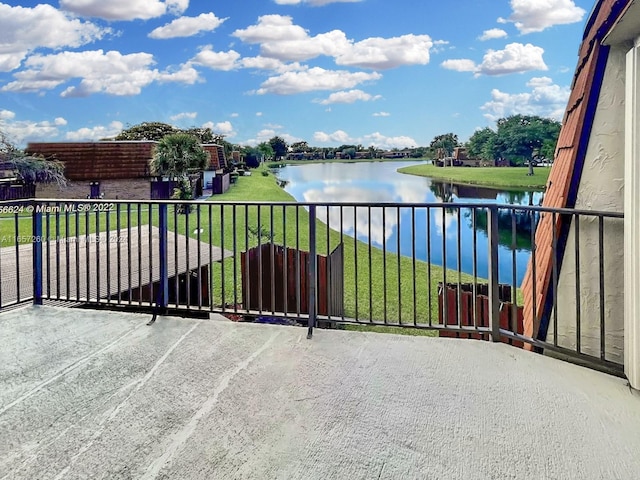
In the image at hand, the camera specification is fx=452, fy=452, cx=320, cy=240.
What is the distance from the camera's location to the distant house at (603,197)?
1.78 metres

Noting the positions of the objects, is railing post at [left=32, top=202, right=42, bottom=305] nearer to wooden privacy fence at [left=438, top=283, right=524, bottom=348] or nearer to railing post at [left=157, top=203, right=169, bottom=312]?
railing post at [left=157, top=203, right=169, bottom=312]

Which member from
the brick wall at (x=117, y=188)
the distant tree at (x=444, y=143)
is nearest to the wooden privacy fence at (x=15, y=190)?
the brick wall at (x=117, y=188)

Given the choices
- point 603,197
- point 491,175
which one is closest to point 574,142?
point 603,197

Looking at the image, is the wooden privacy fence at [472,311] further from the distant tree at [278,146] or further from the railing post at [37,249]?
the distant tree at [278,146]

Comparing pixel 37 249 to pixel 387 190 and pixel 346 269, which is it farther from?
pixel 387 190

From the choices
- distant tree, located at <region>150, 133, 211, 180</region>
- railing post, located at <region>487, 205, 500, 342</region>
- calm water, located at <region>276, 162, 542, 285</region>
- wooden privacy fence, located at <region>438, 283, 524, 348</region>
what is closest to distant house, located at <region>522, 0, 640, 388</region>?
railing post, located at <region>487, 205, 500, 342</region>

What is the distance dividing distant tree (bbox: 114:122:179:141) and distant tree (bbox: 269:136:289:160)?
14.9 meters

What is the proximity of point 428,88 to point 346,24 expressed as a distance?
8.65ft

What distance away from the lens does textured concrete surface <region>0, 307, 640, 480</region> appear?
134 centimetres

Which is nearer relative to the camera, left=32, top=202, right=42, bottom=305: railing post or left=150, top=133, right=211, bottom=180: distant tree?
left=32, top=202, right=42, bottom=305: railing post

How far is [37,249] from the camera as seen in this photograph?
2992mm

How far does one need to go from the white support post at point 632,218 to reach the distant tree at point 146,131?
106 feet

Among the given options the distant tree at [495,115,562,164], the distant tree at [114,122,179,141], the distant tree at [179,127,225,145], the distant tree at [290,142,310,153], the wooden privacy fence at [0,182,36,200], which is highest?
the distant tree at [114,122,179,141]

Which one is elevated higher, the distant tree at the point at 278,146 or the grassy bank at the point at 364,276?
the distant tree at the point at 278,146
